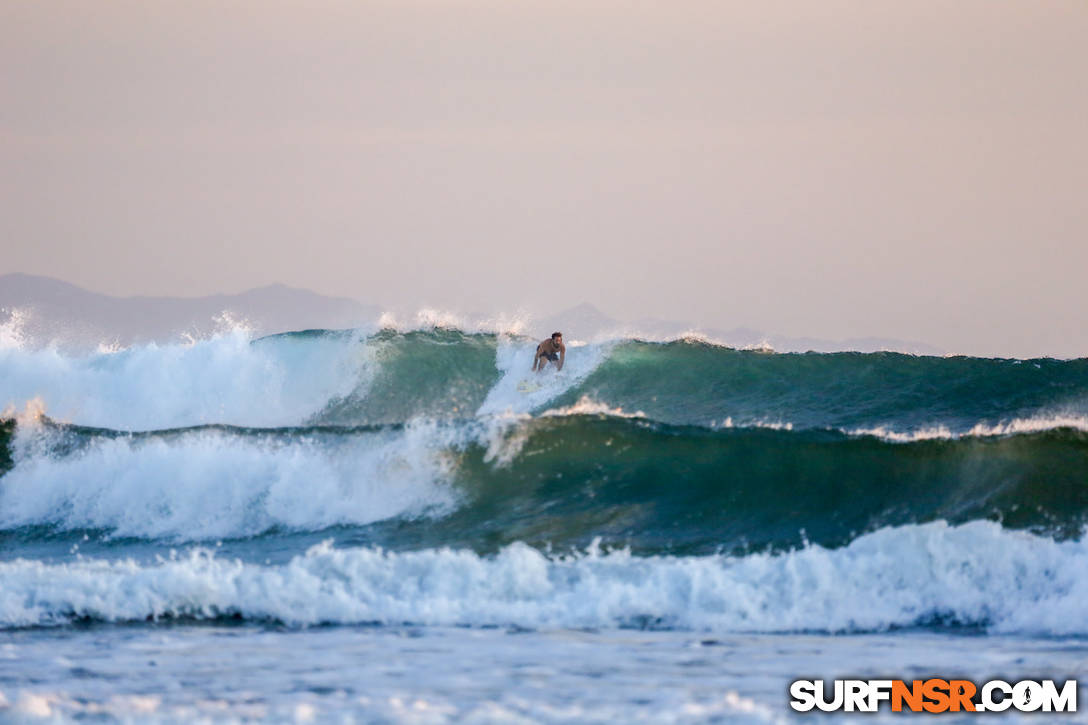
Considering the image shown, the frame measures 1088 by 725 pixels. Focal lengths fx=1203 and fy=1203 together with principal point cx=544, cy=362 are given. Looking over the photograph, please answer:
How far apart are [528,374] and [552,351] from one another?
23.5 inches

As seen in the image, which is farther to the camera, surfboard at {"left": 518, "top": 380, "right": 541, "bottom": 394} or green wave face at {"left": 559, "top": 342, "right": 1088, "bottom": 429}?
surfboard at {"left": 518, "top": 380, "right": 541, "bottom": 394}

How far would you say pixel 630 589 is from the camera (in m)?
8.23

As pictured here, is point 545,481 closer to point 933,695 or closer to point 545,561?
point 545,561

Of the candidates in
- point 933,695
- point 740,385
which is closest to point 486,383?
point 740,385

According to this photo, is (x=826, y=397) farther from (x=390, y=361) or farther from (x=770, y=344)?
(x=390, y=361)

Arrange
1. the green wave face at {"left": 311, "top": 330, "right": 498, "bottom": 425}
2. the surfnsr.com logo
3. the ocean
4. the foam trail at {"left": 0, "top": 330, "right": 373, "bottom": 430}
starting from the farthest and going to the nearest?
the foam trail at {"left": 0, "top": 330, "right": 373, "bottom": 430}, the green wave face at {"left": 311, "top": 330, "right": 498, "bottom": 425}, the ocean, the surfnsr.com logo

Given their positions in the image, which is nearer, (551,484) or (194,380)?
(551,484)

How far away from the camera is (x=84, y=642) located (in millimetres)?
7492

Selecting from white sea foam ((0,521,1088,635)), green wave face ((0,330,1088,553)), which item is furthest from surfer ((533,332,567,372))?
white sea foam ((0,521,1088,635))

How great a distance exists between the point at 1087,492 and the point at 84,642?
770cm

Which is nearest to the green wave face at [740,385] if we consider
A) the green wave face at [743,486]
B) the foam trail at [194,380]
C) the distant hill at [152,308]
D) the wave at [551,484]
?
the foam trail at [194,380]

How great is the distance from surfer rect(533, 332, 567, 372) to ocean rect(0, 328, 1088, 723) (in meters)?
1.82

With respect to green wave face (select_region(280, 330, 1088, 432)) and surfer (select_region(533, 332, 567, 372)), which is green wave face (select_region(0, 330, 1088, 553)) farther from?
surfer (select_region(533, 332, 567, 372))

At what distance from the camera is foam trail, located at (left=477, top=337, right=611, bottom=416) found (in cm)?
1709
